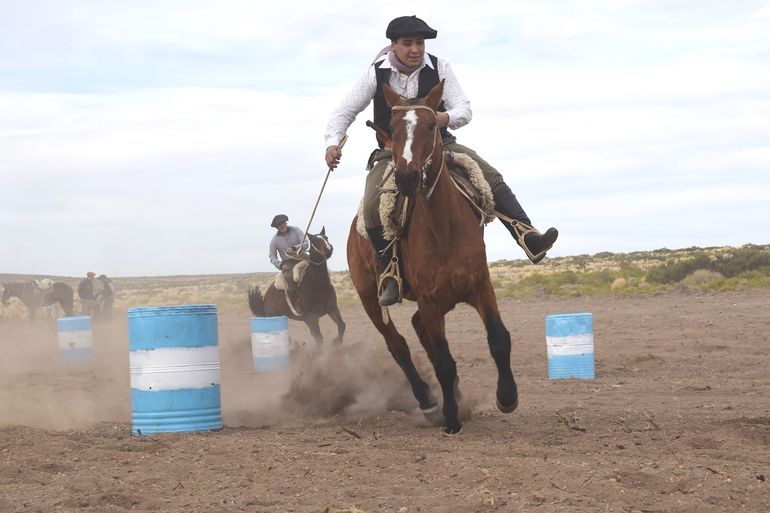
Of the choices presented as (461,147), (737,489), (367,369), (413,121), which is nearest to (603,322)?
(367,369)

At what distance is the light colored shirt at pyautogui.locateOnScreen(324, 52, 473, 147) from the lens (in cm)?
905

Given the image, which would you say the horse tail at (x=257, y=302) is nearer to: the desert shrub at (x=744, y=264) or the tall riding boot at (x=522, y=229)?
the tall riding boot at (x=522, y=229)

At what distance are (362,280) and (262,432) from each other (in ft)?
6.25

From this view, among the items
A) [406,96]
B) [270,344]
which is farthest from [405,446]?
[270,344]

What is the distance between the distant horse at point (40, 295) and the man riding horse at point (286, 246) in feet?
79.2

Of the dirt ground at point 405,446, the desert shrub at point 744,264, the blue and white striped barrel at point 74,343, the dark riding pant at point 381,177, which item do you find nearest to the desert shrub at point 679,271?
the desert shrub at point 744,264

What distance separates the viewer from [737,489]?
5.64 m

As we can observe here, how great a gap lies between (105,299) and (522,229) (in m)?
35.3

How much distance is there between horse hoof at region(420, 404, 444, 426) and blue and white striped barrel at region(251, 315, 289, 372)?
27.5 feet

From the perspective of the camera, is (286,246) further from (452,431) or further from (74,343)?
(452,431)

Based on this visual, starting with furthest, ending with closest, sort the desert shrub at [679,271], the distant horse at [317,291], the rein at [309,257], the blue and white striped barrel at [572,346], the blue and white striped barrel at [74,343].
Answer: the desert shrub at [679,271], the blue and white striped barrel at [74,343], the distant horse at [317,291], the rein at [309,257], the blue and white striped barrel at [572,346]

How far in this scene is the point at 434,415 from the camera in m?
9.76

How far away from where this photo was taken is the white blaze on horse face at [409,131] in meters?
7.71

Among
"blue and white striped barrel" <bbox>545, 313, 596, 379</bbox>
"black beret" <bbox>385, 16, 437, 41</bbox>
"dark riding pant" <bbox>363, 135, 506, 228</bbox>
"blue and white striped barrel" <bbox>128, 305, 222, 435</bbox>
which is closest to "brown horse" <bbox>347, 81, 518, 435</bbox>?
"dark riding pant" <bbox>363, 135, 506, 228</bbox>
